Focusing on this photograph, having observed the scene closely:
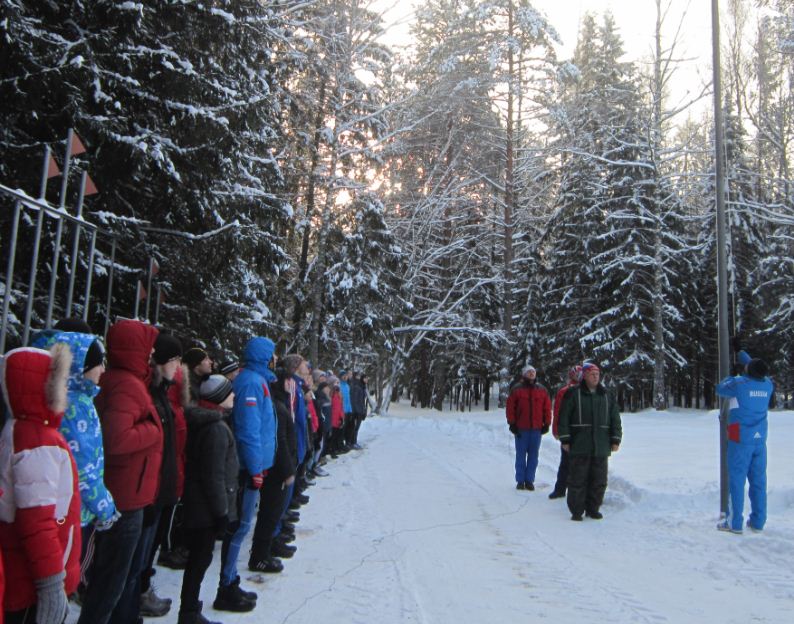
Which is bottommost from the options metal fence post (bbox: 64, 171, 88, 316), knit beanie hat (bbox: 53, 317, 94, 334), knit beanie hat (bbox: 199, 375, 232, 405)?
knit beanie hat (bbox: 199, 375, 232, 405)

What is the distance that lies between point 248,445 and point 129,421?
1.48 metres

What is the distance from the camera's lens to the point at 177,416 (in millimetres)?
5000

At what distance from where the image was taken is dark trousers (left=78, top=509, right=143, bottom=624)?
3424 mm

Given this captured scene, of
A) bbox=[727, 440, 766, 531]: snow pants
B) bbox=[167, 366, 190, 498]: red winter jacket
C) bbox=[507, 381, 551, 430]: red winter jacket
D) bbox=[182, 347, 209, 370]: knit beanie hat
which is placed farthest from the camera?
bbox=[507, 381, 551, 430]: red winter jacket

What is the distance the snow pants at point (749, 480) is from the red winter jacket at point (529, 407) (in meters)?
3.52

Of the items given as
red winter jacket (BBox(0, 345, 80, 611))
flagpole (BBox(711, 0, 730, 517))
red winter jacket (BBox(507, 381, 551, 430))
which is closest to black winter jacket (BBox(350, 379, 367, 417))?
red winter jacket (BBox(507, 381, 551, 430))

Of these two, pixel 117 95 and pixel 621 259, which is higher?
pixel 621 259

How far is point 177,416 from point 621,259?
2714cm

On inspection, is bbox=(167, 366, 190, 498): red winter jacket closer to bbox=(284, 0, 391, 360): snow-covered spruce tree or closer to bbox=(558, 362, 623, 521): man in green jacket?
bbox=(558, 362, 623, 521): man in green jacket

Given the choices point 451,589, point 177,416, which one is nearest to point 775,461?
point 451,589

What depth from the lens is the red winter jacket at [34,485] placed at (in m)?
2.49

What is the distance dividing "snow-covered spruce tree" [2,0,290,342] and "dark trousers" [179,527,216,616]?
472 centimetres

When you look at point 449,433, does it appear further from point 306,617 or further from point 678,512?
point 306,617

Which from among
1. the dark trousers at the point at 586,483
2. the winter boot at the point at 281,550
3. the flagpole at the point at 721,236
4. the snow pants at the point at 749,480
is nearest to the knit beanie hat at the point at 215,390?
the winter boot at the point at 281,550
